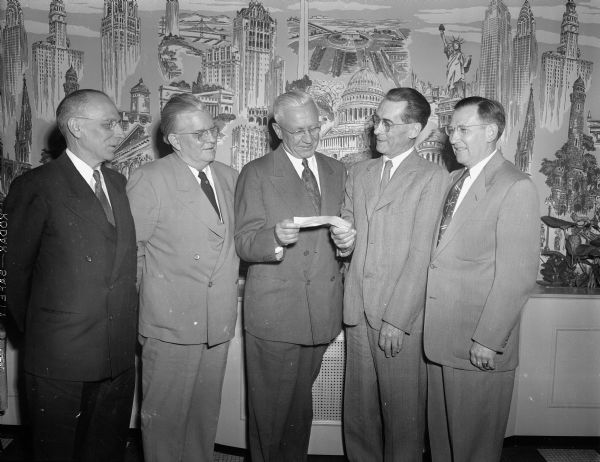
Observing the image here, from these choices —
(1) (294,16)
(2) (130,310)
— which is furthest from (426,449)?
(1) (294,16)

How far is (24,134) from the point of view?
13.2ft

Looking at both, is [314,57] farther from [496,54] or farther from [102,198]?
[102,198]

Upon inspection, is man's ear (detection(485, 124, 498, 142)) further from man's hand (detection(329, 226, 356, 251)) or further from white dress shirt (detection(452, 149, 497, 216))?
man's hand (detection(329, 226, 356, 251))

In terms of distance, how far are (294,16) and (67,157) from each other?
7.31 feet

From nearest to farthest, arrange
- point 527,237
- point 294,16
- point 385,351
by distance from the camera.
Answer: point 527,237 < point 385,351 < point 294,16

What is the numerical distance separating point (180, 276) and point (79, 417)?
833mm

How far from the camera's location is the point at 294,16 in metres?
3.95

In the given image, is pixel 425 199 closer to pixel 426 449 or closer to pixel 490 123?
pixel 490 123

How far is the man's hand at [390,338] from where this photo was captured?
2705mm

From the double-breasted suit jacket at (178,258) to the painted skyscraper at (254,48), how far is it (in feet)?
4.71

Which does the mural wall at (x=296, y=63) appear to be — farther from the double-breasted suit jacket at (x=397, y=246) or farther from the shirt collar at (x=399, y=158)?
the double-breasted suit jacket at (x=397, y=246)

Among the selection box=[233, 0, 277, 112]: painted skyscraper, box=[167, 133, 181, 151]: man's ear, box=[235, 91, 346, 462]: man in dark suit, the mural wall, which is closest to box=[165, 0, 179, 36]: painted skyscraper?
the mural wall

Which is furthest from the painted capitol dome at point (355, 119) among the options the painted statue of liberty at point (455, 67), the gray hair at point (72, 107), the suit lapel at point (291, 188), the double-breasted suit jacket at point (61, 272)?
the double-breasted suit jacket at point (61, 272)

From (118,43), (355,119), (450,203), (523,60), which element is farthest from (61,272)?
(523,60)
